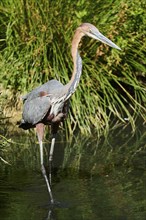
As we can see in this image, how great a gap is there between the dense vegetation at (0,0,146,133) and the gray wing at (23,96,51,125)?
2030 millimetres

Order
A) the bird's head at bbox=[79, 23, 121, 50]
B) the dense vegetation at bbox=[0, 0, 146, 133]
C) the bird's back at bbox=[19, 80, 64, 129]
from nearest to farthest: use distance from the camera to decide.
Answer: the bird's head at bbox=[79, 23, 121, 50] → the bird's back at bbox=[19, 80, 64, 129] → the dense vegetation at bbox=[0, 0, 146, 133]

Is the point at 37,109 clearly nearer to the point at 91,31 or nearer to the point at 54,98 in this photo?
the point at 54,98

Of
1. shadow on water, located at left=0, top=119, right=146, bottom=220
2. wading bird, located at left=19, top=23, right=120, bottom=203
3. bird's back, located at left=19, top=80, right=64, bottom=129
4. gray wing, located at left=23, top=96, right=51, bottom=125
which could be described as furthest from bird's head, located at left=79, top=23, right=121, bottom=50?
shadow on water, located at left=0, top=119, right=146, bottom=220

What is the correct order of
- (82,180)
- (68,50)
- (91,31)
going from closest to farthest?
1. (91,31)
2. (82,180)
3. (68,50)

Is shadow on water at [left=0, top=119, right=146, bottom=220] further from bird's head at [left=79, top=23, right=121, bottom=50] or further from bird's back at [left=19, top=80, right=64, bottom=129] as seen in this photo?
bird's head at [left=79, top=23, right=121, bottom=50]

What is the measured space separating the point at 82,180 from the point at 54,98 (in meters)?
0.98

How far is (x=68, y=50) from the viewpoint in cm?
968

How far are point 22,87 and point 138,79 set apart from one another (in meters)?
2.22

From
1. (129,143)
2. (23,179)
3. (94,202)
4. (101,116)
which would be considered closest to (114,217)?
(94,202)

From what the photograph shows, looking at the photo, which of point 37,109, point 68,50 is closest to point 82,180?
point 37,109

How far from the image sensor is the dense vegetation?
941 centimetres

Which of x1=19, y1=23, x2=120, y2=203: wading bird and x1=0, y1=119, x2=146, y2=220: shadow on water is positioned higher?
x1=19, y1=23, x2=120, y2=203: wading bird

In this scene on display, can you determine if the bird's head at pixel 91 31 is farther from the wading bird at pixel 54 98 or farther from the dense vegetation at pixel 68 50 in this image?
the dense vegetation at pixel 68 50

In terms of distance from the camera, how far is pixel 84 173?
7645 mm
